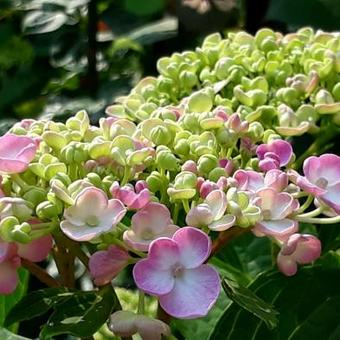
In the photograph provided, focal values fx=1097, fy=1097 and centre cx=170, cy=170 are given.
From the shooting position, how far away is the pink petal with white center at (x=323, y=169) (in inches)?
A: 36.6

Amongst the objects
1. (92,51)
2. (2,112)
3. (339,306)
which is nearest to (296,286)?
(339,306)

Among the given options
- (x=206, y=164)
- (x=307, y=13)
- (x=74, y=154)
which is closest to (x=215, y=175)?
(x=206, y=164)

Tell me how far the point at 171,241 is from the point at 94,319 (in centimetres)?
10

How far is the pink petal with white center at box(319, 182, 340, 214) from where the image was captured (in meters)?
0.91

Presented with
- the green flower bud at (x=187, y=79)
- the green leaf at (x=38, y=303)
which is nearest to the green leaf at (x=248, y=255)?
the green flower bud at (x=187, y=79)

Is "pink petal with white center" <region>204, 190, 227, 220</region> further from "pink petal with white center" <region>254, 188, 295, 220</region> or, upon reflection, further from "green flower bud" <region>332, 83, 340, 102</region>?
"green flower bud" <region>332, 83, 340, 102</region>

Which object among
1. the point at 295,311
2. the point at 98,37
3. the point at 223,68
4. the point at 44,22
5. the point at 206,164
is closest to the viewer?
the point at 206,164

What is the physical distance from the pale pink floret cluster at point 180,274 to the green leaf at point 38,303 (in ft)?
0.33

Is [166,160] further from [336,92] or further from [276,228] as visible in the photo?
[336,92]

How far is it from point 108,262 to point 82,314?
5 centimetres

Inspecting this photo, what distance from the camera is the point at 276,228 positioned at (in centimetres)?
88

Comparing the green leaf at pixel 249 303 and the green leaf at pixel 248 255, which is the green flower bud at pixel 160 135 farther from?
the green leaf at pixel 248 255

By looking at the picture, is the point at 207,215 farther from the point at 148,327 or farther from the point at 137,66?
the point at 137,66

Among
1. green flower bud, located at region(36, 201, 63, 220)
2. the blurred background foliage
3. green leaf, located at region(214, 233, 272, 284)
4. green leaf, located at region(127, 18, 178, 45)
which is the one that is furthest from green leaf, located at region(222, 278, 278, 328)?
green leaf, located at region(127, 18, 178, 45)
